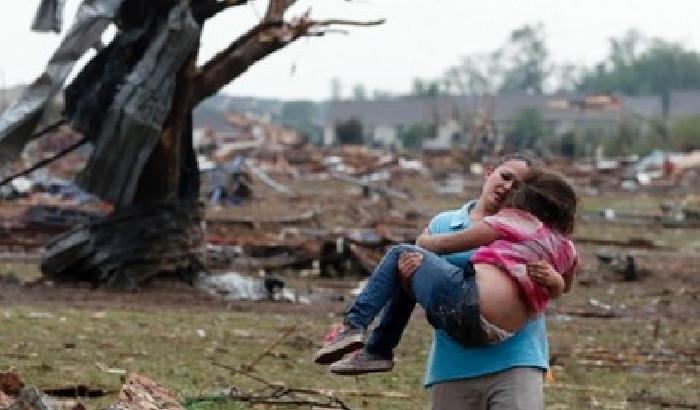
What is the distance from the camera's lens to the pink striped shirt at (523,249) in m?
5.95

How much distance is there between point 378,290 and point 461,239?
0.38 meters

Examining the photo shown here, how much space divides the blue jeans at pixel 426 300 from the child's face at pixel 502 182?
0.91 ft

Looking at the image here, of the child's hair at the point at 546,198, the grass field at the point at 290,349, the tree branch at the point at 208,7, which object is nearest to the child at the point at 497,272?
the child's hair at the point at 546,198

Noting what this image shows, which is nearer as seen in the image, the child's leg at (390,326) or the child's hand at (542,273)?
the child's hand at (542,273)

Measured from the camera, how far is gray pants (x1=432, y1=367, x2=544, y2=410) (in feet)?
19.7

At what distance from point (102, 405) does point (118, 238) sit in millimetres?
8759

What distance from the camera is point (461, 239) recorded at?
6043mm

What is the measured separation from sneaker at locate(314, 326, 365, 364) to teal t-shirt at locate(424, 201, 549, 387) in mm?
303

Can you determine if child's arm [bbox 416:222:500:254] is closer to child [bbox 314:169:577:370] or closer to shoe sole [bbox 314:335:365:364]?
child [bbox 314:169:577:370]

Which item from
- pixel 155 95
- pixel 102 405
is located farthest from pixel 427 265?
pixel 155 95

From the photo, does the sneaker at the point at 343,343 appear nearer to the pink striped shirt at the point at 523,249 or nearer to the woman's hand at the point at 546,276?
the pink striped shirt at the point at 523,249

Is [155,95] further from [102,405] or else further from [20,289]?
[102,405]

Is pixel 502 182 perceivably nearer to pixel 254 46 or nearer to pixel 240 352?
pixel 240 352

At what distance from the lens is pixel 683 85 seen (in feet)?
420
